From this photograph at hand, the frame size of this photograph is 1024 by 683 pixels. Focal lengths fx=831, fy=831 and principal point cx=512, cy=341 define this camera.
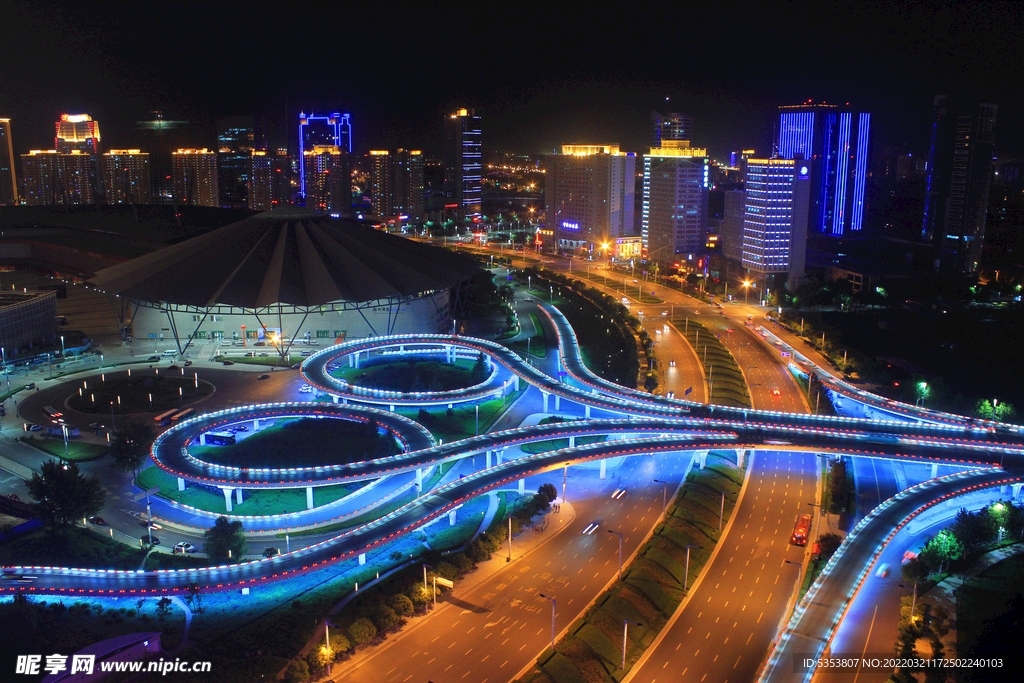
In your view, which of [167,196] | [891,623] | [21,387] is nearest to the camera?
[891,623]

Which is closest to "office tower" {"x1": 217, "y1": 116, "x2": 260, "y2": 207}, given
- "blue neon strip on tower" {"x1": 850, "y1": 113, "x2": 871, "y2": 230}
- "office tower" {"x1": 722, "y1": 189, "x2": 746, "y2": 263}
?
"office tower" {"x1": 722, "y1": 189, "x2": 746, "y2": 263}

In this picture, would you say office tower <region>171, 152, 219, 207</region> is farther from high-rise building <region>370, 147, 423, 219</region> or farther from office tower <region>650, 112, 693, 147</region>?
office tower <region>650, 112, 693, 147</region>

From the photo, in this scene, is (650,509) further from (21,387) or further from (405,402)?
(21,387)

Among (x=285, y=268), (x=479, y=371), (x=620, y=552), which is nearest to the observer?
(x=620, y=552)

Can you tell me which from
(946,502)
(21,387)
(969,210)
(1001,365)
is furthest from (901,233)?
(21,387)

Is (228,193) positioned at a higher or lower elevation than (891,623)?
higher

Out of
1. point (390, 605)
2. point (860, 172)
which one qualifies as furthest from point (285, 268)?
point (860, 172)

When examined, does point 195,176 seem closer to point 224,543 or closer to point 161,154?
point 161,154
